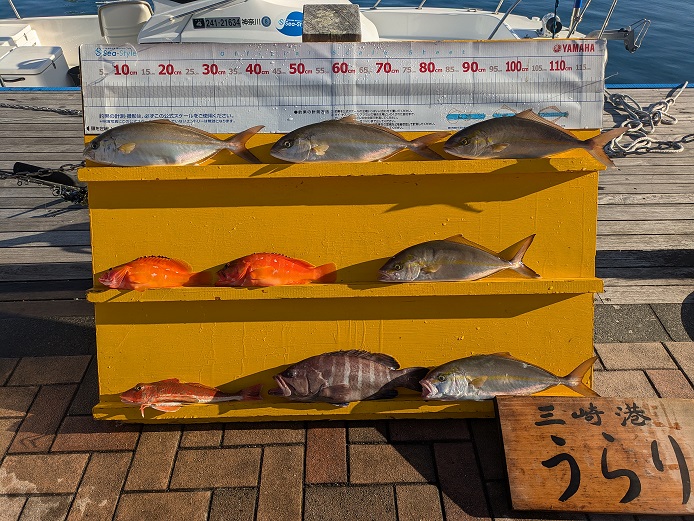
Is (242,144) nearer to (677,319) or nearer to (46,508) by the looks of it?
(46,508)

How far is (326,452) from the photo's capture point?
333cm

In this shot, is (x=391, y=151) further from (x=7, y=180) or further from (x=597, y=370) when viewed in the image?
(x=7, y=180)

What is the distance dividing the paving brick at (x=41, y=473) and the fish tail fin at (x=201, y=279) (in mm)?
998

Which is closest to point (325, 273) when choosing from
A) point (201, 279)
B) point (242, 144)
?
point (201, 279)

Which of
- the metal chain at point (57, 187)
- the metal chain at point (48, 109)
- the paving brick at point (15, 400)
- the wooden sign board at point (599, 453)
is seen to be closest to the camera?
the wooden sign board at point (599, 453)

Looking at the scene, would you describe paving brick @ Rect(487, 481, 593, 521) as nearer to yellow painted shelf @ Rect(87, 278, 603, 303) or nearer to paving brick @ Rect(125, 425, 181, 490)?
yellow painted shelf @ Rect(87, 278, 603, 303)

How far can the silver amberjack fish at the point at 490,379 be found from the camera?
10.7ft

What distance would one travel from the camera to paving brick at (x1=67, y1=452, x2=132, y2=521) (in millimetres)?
3002

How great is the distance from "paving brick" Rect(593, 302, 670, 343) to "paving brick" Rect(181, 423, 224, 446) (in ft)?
7.73

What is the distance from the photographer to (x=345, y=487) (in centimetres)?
312

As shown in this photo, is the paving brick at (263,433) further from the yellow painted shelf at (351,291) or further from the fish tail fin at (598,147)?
the fish tail fin at (598,147)

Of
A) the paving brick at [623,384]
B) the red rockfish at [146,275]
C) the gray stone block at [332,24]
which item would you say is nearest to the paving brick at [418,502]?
the paving brick at [623,384]

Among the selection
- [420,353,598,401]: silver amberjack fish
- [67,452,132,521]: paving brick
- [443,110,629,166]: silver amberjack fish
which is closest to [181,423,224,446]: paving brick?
[67,452,132,521]: paving brick

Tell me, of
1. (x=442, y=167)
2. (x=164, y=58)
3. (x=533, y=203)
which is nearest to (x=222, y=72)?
(x=164, y=58)
